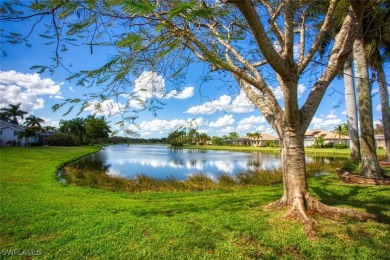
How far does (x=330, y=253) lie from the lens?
357 cm

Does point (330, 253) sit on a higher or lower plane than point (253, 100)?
lower

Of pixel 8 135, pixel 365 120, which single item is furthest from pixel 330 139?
pixel 8 135

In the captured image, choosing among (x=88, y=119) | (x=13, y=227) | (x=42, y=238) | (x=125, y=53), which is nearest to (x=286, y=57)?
(x=125, y=53)

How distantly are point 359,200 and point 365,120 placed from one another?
16.7ft

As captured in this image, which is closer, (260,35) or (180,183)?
(260,35)

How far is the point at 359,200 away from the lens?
6594 mm

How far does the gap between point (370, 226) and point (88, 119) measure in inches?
211

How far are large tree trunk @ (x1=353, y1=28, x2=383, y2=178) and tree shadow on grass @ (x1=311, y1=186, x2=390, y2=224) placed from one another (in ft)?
5.84

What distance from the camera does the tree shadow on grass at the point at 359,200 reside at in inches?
213

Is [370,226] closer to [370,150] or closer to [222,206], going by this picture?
[222,206]

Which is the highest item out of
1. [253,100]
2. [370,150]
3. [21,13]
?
[21,13]

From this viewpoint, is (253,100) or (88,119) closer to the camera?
(88,119)

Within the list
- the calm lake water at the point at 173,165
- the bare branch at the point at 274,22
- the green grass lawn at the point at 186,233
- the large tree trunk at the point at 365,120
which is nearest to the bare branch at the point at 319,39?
the bare branch at the point at 274,22

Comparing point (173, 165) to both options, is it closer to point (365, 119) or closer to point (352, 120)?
point (352, 120)
